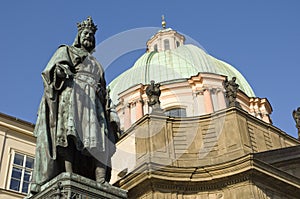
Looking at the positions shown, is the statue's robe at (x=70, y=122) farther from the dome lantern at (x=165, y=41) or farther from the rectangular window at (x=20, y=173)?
the dome lantern at (x=165, y=41)

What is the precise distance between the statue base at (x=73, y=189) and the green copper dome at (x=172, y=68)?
2680 cm

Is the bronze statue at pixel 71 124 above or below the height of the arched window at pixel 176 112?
below

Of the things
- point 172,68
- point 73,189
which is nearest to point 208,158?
point 172,68

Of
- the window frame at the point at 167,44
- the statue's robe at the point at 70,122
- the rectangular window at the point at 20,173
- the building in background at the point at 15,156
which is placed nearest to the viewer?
the statue's robe at the point at 70,122

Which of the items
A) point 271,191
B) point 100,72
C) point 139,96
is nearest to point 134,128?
point 271,191

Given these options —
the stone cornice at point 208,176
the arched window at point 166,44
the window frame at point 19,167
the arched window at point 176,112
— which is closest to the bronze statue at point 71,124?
the stone cornice at point 208,176

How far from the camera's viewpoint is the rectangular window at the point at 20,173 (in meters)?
17.8

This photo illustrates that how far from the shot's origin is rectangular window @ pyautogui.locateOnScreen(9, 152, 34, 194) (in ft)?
58.3

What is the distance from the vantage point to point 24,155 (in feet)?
61.8

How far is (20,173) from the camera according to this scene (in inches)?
715

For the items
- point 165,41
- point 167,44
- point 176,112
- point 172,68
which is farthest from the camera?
point 165,41

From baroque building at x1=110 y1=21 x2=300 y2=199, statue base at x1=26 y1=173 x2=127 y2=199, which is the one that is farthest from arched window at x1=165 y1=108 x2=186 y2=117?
statue base at x1=26 y1=173 x2=127 y2=199

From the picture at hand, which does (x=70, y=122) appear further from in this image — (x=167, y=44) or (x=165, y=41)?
(x=165, y=41)

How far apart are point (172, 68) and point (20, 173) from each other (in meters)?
17.4
